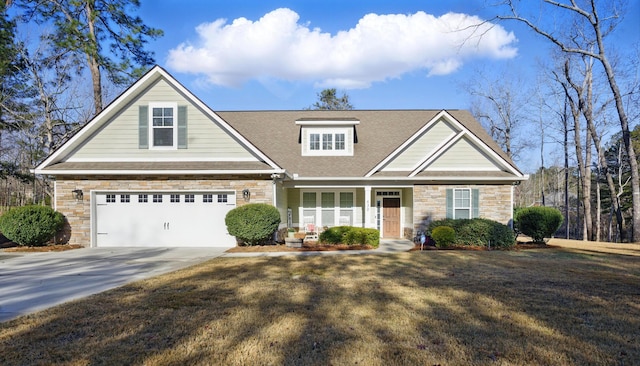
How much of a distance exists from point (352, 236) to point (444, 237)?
3186 millimetres

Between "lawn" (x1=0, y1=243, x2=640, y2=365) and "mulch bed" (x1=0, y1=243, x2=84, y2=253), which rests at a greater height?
"lawn" (x1=0, y1=243, x2=640, y2=365)

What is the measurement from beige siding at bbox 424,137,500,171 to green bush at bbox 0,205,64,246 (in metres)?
14.0

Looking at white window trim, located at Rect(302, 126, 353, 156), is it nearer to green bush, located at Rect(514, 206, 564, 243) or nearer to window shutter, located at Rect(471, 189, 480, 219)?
window shutter, located at Rect(471, 189, 480, 219)

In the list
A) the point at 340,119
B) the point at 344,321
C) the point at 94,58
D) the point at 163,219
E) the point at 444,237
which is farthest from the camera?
the point at 94,58

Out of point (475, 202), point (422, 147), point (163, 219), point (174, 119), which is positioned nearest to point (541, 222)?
point (475, 202)

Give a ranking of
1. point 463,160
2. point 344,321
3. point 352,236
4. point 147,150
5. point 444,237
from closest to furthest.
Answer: point 344,321, point 444,237, point 352,236, point 147,150, point 463,160

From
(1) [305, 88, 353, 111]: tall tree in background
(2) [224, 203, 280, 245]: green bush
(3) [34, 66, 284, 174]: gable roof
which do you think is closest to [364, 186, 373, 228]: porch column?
(3) [34, 66, 284, 174]: gable roof

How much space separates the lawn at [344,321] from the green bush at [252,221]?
162 inches

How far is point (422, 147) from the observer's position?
54.2 ft

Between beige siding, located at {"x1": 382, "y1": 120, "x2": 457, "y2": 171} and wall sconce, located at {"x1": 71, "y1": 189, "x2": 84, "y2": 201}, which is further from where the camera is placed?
beige siding, located at {"x1": 382, "y1": 120, "x2": 457, "y2": 171}

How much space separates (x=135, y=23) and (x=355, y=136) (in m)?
14.3

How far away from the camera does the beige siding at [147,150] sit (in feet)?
47.1

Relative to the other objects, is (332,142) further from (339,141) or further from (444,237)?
(444,237)

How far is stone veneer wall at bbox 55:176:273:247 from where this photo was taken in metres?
14.0
